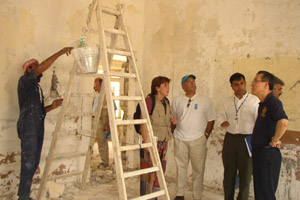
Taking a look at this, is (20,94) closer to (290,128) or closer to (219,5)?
(219,5)

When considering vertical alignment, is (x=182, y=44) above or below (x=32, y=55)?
above

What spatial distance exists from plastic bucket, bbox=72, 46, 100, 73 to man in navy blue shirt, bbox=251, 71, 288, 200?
60.7 inches

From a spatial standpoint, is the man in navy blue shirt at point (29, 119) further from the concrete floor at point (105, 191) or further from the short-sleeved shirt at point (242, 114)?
the short-sleeved shirt at point (242, 114)

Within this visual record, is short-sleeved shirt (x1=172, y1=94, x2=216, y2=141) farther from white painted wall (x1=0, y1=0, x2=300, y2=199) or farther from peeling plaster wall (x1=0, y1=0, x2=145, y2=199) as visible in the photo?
peeling plaster wall (x1=0, y1=0, x2=145, y2=199)

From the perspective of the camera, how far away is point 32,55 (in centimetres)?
315

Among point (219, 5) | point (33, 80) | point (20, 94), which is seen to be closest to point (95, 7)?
point (33, 80)

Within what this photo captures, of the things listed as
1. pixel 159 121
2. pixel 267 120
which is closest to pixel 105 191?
pixel 159 121

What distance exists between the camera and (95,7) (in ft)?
8.66

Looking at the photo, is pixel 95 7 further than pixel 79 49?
Yes

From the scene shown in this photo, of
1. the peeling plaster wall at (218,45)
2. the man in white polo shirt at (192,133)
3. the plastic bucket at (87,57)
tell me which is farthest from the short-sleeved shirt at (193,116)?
the plastic bucket at (87,57)

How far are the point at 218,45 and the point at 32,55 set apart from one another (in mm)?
2472

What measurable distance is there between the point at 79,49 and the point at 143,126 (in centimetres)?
98

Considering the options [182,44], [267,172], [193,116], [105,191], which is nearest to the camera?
[267,172]

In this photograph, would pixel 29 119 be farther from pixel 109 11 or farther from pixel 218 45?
pixel 218 45
